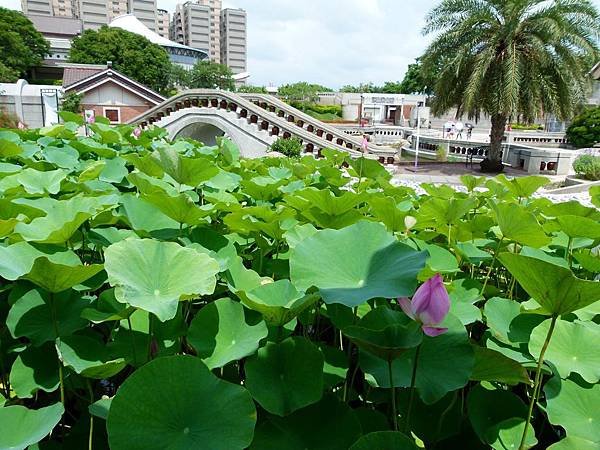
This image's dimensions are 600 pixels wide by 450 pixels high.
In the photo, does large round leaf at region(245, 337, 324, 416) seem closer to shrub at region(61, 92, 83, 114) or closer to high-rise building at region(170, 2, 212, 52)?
shrub at region(61, 92, 83, 114)

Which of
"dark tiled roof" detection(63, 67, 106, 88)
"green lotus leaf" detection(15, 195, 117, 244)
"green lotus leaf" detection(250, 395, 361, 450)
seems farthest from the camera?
"dark tiled roof" detection(63, 67, 106, 88)

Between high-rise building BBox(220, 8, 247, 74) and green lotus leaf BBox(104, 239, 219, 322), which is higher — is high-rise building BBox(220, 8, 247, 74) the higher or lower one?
the higher one

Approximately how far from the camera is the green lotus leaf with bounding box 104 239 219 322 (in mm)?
688

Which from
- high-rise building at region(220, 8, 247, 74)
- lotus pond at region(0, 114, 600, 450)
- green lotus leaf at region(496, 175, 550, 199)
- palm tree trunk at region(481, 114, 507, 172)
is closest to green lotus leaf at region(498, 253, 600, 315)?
lotus pond at region(0, 114, 600, 450)

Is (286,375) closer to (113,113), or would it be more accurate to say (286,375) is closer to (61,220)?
(61,220)

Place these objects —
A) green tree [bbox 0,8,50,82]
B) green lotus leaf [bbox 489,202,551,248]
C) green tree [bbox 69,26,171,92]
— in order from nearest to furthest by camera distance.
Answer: green lotus leaf [bbox 489,202,551,248], green tree [bbox 0,8,50,82], green tree [bbox 69,26,171,92]

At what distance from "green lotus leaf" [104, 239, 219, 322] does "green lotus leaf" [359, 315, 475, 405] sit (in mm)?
290

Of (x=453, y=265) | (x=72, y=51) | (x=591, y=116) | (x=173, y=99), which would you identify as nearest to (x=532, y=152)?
(x=591, y=116)

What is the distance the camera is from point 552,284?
0.63 meters

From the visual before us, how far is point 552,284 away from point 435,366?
0.21 meters

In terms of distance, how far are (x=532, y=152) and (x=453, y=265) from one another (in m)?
14.2

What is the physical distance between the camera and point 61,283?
0.76 m

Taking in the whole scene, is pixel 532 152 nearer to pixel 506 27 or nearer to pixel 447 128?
pixel 506 27

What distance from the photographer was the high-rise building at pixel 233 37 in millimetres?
95750
